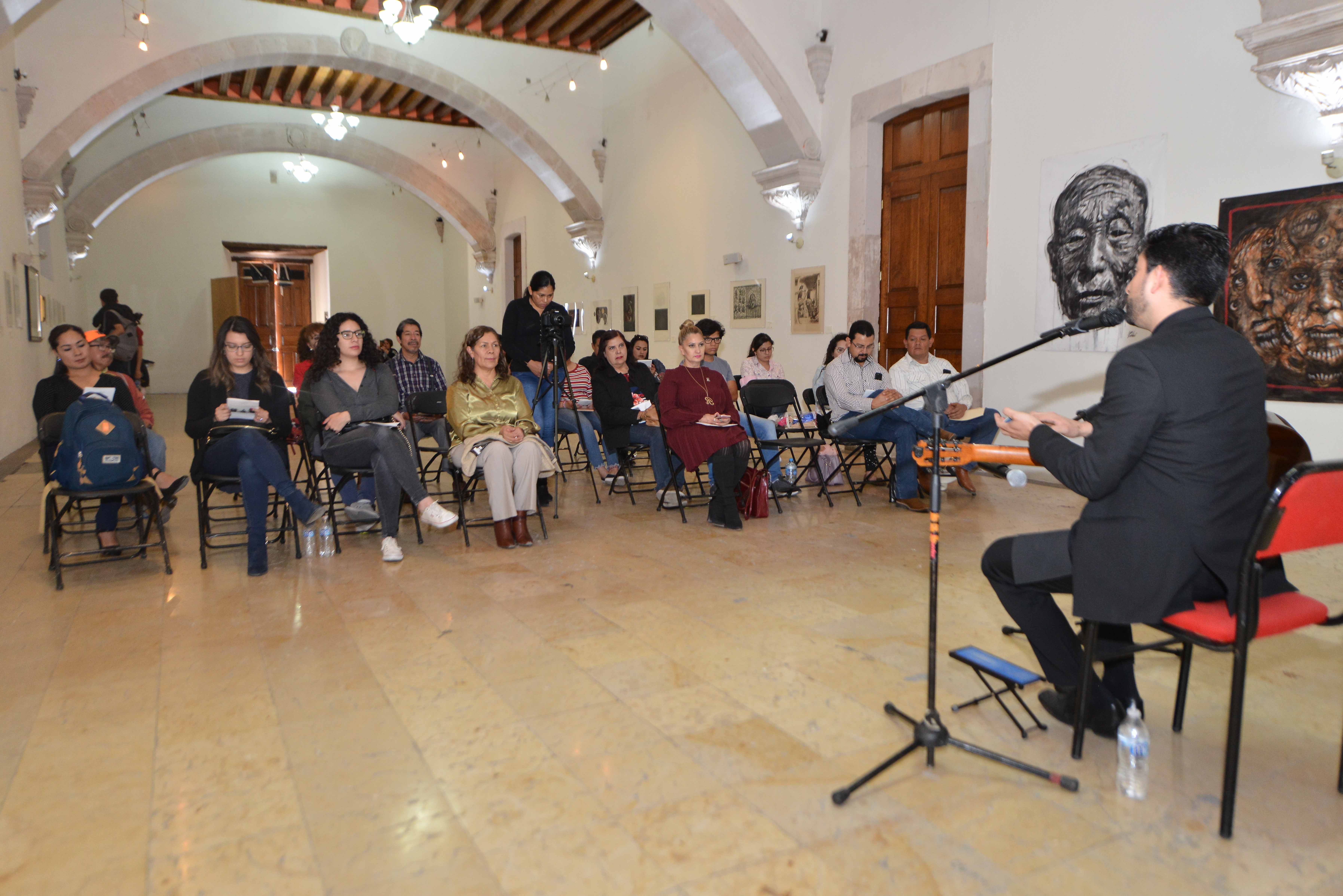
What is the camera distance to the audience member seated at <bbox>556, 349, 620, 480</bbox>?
655cm

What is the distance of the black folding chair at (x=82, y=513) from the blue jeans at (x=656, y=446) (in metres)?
2.93

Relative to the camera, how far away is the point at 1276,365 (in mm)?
5359

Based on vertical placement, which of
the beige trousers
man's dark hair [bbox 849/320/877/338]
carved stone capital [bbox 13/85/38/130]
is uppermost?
carved stone capital [bbox 13/85/38/130]

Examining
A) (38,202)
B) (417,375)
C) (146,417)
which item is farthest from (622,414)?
(38,202)

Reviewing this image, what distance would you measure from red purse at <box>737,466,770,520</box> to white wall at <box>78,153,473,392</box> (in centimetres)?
1466

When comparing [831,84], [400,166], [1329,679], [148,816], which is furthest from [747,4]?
[400,166]

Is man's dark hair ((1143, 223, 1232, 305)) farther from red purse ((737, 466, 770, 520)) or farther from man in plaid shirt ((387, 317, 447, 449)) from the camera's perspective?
man in plaid shirt ((387, 317, 447, 449))

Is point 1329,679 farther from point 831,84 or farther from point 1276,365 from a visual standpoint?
point 831,84

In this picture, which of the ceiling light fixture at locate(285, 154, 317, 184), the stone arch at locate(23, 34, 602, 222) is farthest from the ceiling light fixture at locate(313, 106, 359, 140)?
the ceiling light fixture at locate(285, 154, 317, 184)

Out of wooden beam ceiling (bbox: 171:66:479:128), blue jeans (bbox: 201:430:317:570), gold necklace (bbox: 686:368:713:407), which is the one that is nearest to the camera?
blue jeans (bbox: 201:430:317:570)

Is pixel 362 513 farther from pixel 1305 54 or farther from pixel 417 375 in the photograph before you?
pixel 1305 54

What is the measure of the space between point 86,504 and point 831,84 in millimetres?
7469

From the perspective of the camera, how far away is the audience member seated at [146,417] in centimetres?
487

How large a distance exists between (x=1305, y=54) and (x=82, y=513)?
24.4ft
